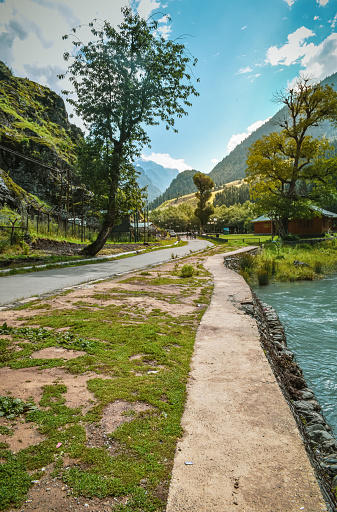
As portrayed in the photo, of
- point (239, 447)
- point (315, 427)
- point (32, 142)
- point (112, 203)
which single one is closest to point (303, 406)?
point (315, 427)

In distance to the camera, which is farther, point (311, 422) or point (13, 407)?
point (311, 422)

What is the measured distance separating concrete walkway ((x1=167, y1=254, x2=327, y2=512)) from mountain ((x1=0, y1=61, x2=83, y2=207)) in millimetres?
24075

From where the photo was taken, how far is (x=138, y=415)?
262 cm

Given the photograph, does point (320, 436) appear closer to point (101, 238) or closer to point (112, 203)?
point (112, 203)

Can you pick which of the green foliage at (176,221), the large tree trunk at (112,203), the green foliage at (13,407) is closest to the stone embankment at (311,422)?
the green foliage at (13,407)

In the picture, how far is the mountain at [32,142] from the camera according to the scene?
2933cm

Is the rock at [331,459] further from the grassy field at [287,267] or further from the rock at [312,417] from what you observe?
the grassy field at [287,267]

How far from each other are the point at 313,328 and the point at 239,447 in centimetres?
683

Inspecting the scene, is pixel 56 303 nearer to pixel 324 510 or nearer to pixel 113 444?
pixel 113 444

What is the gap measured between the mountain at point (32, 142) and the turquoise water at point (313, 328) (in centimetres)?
1982

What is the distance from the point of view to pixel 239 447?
2.26 metres

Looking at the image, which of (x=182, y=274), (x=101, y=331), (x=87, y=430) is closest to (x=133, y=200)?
(x=182, y=274)

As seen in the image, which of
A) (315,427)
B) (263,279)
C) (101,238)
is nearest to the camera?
(315,427)

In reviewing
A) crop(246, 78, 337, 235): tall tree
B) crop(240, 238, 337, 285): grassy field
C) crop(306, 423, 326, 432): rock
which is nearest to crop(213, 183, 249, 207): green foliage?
crop(246, 78, 337, 235): tall tree
